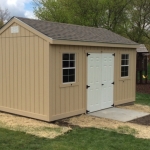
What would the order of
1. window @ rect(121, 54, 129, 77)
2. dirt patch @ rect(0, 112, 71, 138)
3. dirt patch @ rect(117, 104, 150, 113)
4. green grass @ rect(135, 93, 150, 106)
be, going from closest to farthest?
dirt patch @ rect(0, 112, 71, 138) → dirt patch @ rect(117, 104, 150, 113) → window @ rect(121, 54, 129, 77) → green grass @ rect(135, 93, 150, 106)

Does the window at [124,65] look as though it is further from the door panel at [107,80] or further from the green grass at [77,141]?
the green grass at [77,141]

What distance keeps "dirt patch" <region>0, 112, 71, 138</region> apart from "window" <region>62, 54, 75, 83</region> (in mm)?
1587

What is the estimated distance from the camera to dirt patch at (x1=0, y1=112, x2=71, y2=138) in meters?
7.52

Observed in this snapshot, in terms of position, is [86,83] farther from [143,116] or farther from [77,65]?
[143,116]

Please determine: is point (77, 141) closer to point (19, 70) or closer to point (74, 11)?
point (19, 70)

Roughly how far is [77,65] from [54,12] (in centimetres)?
1786

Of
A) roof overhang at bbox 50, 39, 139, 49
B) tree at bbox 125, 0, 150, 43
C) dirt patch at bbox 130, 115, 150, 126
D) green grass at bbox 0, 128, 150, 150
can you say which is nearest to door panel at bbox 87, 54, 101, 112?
roof overhang at bbox 50, 39, 139, 49

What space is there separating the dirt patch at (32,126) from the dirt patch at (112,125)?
831mm

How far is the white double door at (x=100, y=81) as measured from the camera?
1013 centimetres

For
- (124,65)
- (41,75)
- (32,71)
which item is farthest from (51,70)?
(124,65)

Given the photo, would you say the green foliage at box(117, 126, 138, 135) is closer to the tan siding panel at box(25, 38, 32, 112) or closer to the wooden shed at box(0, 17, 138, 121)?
the wooden shed at box(0, 17, 138, 121)

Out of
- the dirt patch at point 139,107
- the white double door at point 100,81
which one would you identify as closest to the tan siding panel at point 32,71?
the white double door at point 100,81

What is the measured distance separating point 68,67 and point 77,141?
298cm

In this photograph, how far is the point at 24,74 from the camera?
9.34 meters
